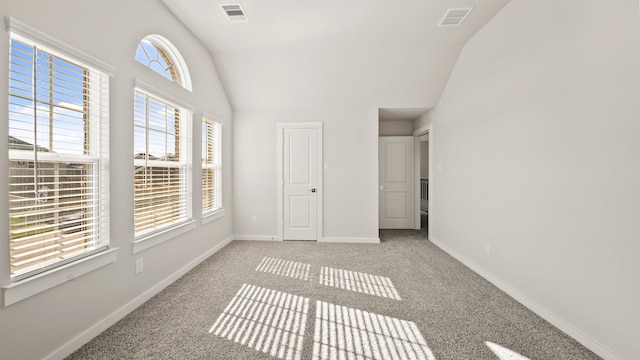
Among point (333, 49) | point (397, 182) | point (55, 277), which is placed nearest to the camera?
point (55, 277)

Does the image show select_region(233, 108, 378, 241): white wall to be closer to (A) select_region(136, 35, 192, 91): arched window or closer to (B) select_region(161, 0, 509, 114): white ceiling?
(B) select_region(161, 0, 509, 114): white ceiling

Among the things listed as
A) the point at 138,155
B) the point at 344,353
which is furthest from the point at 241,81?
the point at 344,353

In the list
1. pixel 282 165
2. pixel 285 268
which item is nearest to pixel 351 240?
pixel 285 268

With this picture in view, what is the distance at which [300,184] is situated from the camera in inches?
185

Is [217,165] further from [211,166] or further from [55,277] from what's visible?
[55,277]

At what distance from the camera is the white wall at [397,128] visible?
567 cm

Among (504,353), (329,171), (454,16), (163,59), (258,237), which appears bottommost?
(504,353)

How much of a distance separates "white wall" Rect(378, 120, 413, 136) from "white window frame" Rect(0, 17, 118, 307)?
15.6 feet

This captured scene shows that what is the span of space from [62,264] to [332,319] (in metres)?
1.96

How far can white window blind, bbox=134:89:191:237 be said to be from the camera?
2475 mm

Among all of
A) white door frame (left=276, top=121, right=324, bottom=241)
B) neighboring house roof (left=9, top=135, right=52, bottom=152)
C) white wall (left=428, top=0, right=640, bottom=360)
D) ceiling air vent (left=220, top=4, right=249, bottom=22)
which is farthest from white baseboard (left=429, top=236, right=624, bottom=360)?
ceiling air vent (left=220, top=4, right=249, bottom=22)

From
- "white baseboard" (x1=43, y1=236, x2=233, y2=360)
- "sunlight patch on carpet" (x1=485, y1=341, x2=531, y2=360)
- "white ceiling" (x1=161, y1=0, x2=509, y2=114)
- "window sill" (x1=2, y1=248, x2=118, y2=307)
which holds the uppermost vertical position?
"white ceiling" (x1=161, y1=0, x2=509, y2=114)

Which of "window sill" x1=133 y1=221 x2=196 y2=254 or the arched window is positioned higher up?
the arched window

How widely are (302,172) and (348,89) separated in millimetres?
1606
